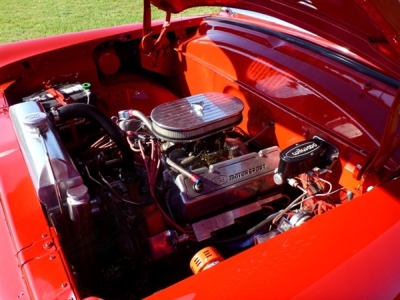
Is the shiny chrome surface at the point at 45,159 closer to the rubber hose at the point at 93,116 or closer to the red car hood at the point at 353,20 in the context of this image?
the rubber hose at the point at 93,116

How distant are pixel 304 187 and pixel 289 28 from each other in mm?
853

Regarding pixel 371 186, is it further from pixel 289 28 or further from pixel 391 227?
pixel 289 28

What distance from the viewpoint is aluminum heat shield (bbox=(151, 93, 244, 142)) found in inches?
62.4

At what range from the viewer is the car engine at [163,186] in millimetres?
1295

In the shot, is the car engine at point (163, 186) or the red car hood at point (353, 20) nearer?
the red car hood at point (353, 20)

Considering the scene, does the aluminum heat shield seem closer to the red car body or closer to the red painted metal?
the red car body

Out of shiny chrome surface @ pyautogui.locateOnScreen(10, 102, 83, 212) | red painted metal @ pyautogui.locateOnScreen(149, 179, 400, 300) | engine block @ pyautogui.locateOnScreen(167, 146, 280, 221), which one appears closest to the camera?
A: red painted metal @ pyautogui.locateOnScreen(149, 179, 400, 300)

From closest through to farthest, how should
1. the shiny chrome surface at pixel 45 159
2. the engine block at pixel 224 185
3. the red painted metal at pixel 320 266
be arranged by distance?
the red painted metal at pixel 320 266, the shiny chrome surface at pixel 45 159, the engine block at pixel 224 185

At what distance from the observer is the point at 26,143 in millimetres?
1358

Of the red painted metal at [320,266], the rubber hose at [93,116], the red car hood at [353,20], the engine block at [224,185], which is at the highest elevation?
the red car hood at [353,20]

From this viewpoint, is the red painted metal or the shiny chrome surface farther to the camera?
the shiny chrome surface

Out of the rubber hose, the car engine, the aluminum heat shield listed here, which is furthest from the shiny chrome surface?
the aluminum heat shield

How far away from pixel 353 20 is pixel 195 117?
0.69 m

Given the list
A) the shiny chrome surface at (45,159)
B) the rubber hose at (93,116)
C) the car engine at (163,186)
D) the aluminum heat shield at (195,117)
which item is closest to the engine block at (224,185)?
the car engine at (163,186)
